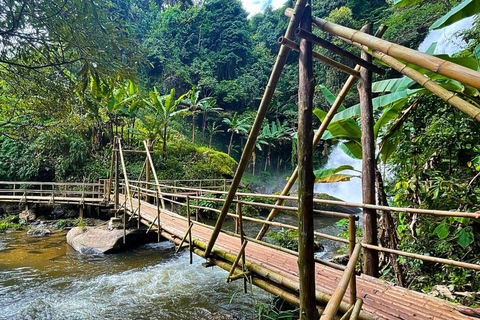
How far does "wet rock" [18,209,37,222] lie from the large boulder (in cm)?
400

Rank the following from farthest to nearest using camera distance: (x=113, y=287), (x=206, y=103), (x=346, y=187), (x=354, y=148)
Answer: (x=206, y=103)
(x=346, y=187)
(x=113, y=287)
(x=354, y=148)

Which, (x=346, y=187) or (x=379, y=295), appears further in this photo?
(x=346, y=187)

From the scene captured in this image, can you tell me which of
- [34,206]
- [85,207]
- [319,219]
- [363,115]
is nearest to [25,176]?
[34,206]

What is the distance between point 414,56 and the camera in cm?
133

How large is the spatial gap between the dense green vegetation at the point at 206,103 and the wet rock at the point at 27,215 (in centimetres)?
209

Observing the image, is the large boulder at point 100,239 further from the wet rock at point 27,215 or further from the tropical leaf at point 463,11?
the tropical leaf at point 463,11

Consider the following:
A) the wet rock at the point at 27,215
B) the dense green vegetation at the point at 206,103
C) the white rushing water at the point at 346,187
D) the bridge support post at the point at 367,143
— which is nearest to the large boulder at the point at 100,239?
the dense green vegetation at the point at 206,103

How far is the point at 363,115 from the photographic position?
117 inches

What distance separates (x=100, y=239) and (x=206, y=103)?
13.1 meters

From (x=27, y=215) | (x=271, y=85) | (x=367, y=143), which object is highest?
(x=271, y=85)

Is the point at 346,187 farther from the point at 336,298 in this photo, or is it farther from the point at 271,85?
the point at 336,298

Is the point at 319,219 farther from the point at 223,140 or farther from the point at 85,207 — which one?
the point at 223,140

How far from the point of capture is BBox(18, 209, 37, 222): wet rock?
10.4m

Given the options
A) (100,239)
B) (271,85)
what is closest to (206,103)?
(100,239)
